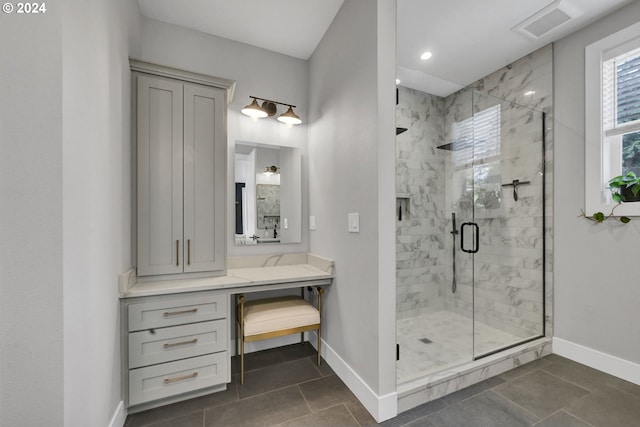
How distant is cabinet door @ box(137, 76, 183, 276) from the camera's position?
1.80 meters

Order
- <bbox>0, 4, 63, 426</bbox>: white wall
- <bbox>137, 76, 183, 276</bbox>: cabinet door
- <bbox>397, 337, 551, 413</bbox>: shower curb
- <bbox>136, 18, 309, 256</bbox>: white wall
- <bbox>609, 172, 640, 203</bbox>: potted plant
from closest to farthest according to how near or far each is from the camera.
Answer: <bbox>0, 4, 63, 426</bbox>: white wall
<bbox>397, 337, 551, 413</bbox>: shower curb
<bbox>137, 76, 183, 276</bbox>: cabinet door
<bbox>609, 172, 640, 203</bbox>: potted plant
<bbox>136, 18, 309, 256</bbox>: white wall

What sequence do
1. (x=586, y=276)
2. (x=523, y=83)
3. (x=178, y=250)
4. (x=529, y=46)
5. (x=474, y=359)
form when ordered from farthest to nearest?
1. (x=523, y=83)
2. (x=529, y=46)
3. (x=586, y=276)
4. (x=474, y=359)
5. (x=178, y=250)

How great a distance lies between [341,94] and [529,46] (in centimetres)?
192

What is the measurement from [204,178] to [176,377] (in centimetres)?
136

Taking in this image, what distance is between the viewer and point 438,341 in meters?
2.51

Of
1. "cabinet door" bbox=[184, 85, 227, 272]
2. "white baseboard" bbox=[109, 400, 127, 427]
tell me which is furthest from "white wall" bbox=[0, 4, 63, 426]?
"cabinet door" bbox=[184, 85, 227, 272]

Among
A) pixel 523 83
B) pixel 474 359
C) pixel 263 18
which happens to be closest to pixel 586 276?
pixel 474 359

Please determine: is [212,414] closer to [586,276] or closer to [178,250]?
[178,250]

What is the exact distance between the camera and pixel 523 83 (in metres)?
2.62

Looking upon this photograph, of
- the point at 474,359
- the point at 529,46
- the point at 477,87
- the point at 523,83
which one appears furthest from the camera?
the point at 477,87

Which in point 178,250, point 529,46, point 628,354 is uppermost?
point 529,46

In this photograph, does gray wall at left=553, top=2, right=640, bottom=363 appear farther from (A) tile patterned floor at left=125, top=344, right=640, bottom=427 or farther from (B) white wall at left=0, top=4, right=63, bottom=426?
(B) white wall at left=0, top=4, right=63, bottom=426

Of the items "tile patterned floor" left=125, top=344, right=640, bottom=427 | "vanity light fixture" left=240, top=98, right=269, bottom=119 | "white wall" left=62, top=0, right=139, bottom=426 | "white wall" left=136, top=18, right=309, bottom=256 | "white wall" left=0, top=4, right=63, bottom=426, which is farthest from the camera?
"vanity light fixture" left=240, top=98, right=269, bottom=119

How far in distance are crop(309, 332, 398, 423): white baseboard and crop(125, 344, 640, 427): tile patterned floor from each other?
38 mm
